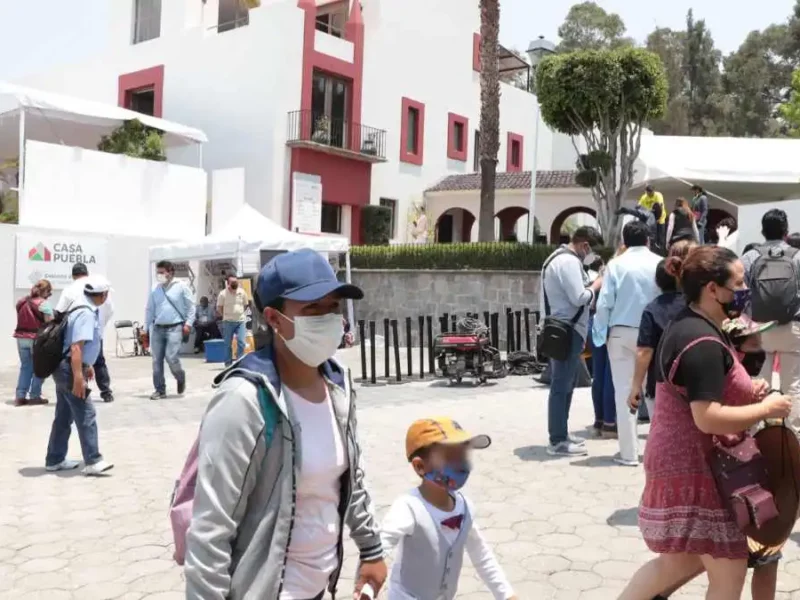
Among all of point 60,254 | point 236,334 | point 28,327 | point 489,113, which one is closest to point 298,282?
point 28,327

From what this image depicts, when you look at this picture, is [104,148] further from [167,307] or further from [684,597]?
[684,597]

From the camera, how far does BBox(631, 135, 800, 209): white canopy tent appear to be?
64.2ft

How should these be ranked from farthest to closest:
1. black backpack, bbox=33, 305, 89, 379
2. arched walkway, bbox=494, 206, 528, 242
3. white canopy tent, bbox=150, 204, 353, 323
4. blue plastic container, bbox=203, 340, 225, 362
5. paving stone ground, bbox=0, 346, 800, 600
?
arched walkway, bbox=494, 206, 528, 242, white canopy tent, bbox=150, 204, 353, 323, blue plastic container, bbox=203, 340, 225, 362, black backpack, bbox=33, 305, 89, 379, paving stone ground, bbox=0, 346, 800, 600

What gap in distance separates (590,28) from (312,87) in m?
30.6

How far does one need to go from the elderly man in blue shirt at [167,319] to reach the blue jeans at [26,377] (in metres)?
1.50

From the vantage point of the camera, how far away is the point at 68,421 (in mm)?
6762

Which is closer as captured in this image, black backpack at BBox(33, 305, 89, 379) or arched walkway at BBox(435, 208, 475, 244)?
black backpack at BBox(33, 305, 89, 379)

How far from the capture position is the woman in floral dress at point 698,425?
2.76 m

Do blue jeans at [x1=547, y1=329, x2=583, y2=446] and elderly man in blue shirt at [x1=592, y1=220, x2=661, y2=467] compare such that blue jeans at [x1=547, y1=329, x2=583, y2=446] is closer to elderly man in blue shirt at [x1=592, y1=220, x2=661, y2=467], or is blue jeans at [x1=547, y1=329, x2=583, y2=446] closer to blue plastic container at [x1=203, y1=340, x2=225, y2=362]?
elderly man in blue shirt at [x1=592, y1=220, x2=661, y2=467]

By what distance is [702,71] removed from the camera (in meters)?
45.5

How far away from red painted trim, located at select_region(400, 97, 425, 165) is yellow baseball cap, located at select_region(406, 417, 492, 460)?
2544cm

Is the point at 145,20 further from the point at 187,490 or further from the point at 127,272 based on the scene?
the point at 187,490

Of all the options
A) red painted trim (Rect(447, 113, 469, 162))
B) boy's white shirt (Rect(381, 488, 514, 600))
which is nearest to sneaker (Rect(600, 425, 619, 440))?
boy's white shirt (Rect(381, 488, 514, 600))

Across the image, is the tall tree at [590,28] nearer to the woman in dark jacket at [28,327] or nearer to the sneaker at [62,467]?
the woman in dark jacket at [28,327]
